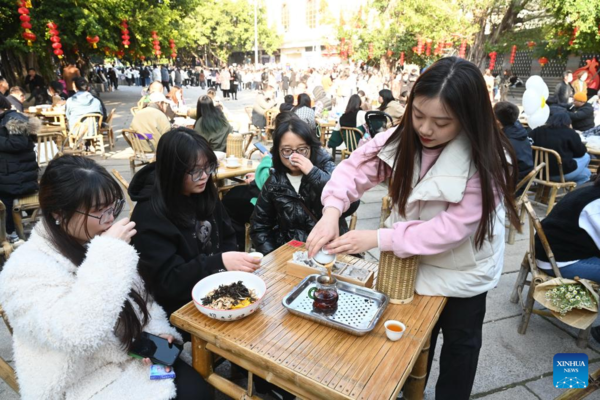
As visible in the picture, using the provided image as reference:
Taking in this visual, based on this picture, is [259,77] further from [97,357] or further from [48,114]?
[97,357]

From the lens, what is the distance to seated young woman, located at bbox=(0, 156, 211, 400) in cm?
134

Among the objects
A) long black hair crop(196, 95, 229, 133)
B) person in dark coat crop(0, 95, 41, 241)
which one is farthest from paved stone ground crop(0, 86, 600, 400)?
long black hair crop(196, 95, 229, 133)

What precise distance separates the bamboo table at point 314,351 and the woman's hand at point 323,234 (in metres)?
0.31

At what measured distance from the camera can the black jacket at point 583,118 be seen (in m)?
7.35

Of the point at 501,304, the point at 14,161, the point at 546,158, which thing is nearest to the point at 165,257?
the point at 501,304

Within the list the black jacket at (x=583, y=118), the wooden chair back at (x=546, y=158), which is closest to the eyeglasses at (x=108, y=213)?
the wooden chair back at (x=546, y=158)

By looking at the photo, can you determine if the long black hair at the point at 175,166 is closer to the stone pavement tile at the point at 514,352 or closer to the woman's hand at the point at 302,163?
the woman's hand at the point at 302,163

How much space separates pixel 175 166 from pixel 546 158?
5051mm

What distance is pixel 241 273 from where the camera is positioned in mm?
1792

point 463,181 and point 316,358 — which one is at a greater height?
point 463,181

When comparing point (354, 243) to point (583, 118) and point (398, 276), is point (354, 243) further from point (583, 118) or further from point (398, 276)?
point (583, 118)

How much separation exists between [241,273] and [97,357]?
69cm

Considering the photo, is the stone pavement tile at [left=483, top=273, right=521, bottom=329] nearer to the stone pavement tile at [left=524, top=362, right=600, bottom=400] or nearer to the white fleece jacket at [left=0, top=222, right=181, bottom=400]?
the stone pavement tile at [left=524, top=362, right=600, bottom=400]

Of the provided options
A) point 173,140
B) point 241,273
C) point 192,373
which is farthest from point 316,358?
point 173,140
